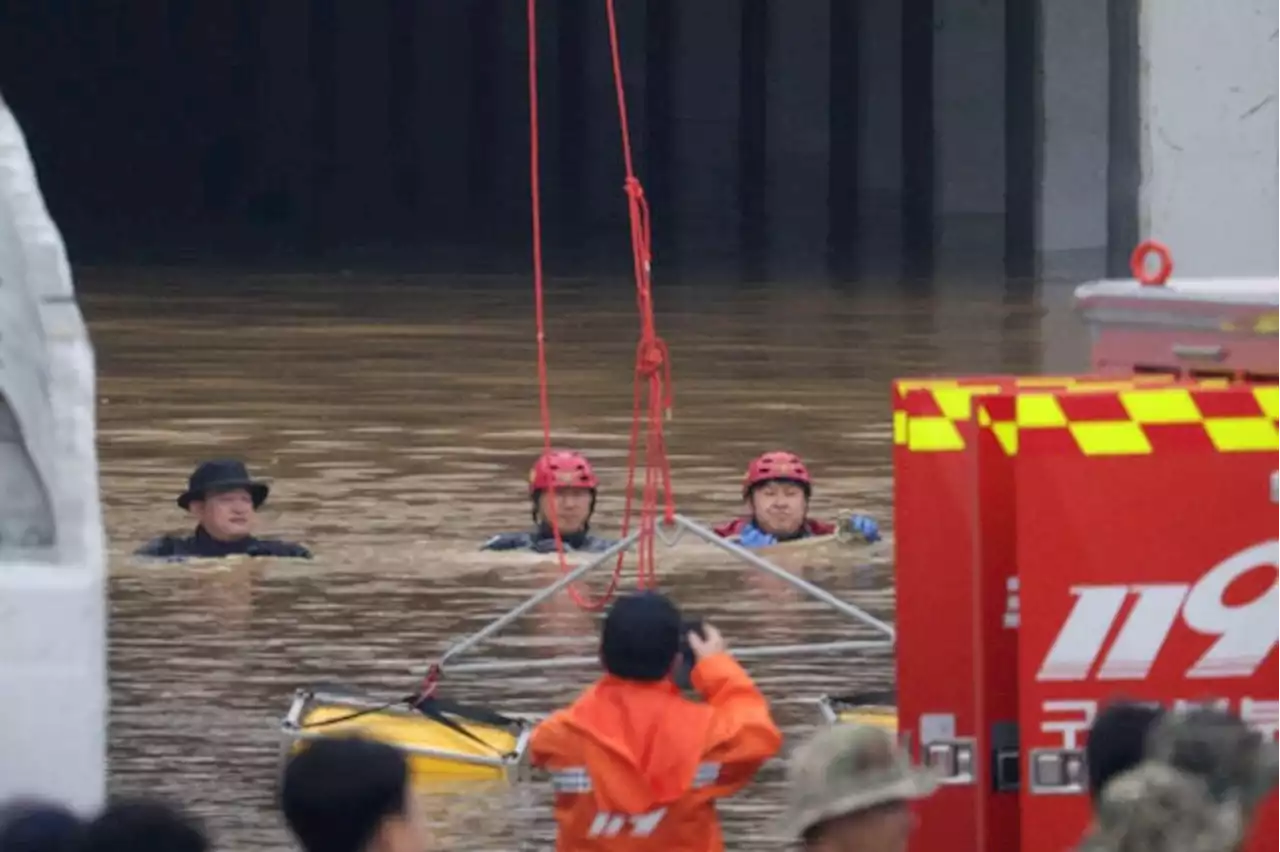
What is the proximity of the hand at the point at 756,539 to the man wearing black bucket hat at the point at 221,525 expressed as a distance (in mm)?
1807

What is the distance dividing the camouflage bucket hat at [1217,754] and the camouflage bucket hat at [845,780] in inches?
15.1

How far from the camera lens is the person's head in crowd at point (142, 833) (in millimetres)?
3684

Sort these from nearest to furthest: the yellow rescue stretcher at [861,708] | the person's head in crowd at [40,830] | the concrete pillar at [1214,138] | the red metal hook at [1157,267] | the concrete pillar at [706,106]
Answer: the person's head in crowd at [40,830], the red metal hook at [1157,267], the yellow rescue stretcher at [861,708], the concrete pillar at [1214,138], the concrete pillar at [706,106]

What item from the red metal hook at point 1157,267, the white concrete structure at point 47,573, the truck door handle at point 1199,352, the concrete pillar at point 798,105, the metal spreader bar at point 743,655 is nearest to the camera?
the white concrete structure at point 47,573

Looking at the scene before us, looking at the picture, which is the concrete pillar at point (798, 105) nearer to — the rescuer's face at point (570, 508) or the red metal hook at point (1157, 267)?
the rescuer's face at point (570, 508)

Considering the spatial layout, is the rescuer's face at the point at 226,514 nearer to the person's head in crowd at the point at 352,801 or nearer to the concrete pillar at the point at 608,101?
the person's head in crowd at the point at 352,801

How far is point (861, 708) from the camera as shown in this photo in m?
8.58

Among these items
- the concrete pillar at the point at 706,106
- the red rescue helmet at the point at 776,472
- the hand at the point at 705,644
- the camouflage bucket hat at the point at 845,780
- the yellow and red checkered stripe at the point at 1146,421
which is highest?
the concrete pillar at the point at 706,106

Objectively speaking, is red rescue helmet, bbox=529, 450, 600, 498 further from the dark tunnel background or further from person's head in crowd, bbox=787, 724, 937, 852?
the dark tunnel background

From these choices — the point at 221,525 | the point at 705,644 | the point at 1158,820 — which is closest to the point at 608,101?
the point at 221,525

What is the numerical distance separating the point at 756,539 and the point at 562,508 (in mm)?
815

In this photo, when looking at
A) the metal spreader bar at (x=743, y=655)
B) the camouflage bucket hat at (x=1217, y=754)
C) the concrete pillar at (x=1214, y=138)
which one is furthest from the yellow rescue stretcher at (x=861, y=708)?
the concrete pillar at (x=1214, y=138)

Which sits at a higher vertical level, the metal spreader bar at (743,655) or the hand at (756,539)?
the hand at (756,539)

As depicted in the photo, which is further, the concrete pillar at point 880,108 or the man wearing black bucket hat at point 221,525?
the concrete pillar at point 880,108
